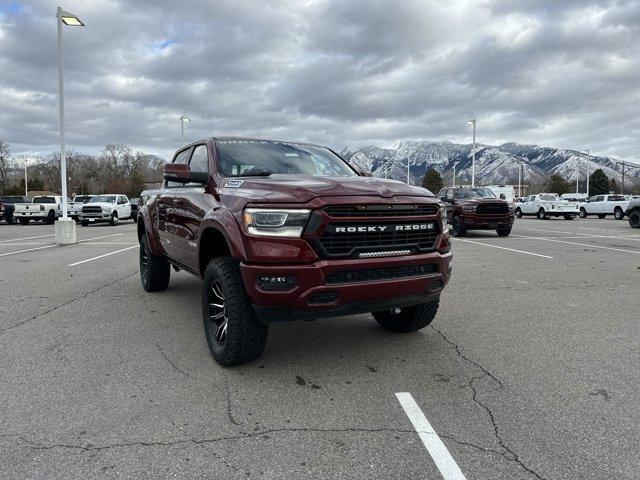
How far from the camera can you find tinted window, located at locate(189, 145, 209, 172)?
16.5 feet

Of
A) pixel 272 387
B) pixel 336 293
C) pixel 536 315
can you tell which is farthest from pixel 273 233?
pixel 536 315

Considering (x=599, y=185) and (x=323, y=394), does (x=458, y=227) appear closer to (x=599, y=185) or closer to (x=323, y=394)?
(x=323, y=394)

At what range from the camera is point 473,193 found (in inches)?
704

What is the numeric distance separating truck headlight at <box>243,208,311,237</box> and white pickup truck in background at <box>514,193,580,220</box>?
109 feet

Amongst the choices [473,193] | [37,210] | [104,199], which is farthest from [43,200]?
[473,193]

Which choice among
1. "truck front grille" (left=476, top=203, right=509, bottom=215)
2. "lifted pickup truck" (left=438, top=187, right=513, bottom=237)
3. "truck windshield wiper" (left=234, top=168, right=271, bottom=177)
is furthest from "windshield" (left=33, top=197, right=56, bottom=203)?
"truck windshield wiper" (left=234, top=168, right=271, bottom=177)

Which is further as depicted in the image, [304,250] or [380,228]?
[380,228]

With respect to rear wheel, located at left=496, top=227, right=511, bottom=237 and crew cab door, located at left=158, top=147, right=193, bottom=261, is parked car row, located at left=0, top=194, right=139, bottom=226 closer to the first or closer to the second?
rear wheel, located at left=496, top=227, right=511, bottom=237

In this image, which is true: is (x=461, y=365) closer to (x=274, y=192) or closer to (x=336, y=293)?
(x=336, y=293)

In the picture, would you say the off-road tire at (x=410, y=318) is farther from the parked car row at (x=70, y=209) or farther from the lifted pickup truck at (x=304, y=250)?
the parked car row at (x=70, y=209)

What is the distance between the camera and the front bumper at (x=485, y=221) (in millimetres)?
16734

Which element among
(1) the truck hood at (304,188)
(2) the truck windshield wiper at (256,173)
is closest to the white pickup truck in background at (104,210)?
(2) the truck windshield wiper at (256,173)

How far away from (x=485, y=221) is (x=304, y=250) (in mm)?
14541

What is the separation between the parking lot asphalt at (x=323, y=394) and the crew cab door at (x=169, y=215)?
791 millimetres
